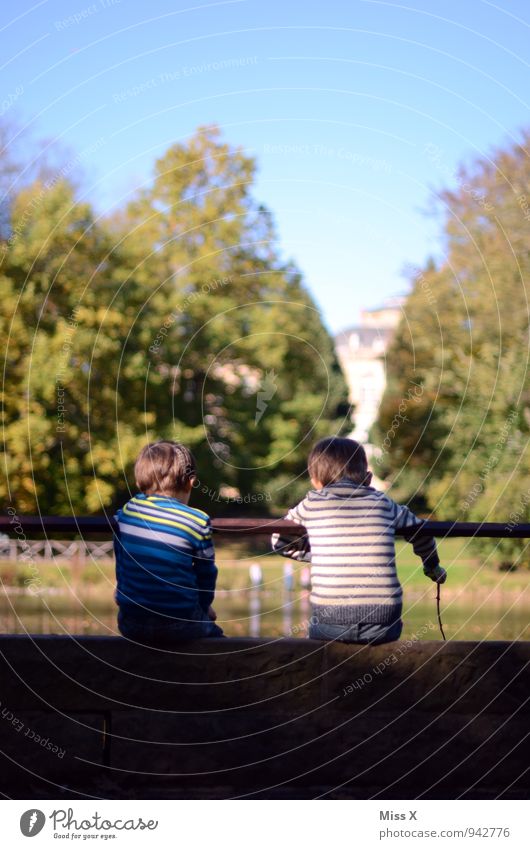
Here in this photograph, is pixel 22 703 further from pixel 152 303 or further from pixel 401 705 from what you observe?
pixel 152 303

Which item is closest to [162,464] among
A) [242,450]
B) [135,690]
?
[135,690]

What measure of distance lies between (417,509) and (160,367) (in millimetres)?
16538

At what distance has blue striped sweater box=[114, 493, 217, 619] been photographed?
176 inches

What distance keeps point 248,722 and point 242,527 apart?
0.79m

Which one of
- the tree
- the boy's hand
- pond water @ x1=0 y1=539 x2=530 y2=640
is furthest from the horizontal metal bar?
the tree

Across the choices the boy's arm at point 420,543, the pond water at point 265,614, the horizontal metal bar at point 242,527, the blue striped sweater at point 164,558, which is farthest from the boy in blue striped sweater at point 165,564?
the pond water at point 265,614

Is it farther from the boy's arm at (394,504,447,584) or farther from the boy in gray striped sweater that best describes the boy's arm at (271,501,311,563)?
the boy's arm at (394,504,447,584)

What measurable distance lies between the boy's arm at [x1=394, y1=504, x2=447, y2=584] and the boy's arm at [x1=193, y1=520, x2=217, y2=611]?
784 mm

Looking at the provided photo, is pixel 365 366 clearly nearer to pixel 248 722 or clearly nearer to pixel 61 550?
pixel 61 550

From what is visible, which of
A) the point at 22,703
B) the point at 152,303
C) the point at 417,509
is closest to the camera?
the point at 22,703

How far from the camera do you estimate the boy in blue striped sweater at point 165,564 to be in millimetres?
4438

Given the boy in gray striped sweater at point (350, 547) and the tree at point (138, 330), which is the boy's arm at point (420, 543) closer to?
the boy in gray striped sweater at point (350, 547)

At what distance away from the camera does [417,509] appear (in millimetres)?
47375

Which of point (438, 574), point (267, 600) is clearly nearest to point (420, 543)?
point (438, 574)
